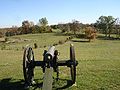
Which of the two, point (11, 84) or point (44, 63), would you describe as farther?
point (11, 84)

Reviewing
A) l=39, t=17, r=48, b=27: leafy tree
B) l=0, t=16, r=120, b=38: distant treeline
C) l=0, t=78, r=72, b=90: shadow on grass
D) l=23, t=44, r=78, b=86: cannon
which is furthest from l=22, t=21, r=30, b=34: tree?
l=23, t=44, r=78, b=86: cannon

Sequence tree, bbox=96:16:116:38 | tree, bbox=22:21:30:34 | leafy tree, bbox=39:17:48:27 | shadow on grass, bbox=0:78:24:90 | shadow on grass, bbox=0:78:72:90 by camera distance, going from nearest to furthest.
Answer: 1. shadow on grass, bbox=0:78:72:90
2. shadow on grass, bbox=0:78:24:90
3. tree, bbox=96:16:116:38
4. tree, bbox=22:21:30:34
5. leafy tree, bbox=39:17:48:27

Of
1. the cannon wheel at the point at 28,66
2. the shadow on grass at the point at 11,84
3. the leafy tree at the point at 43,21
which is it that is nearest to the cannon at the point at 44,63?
the cannon wheel at the point at 28,66

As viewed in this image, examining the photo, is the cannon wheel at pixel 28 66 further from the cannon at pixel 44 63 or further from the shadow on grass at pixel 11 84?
→ the shadow on grass at pixel 11 84

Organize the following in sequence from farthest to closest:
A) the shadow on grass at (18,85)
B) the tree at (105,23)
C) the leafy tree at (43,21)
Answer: the leafy tree at (43,21) → the tree at (105,23) → the shadow on grass at (18,85)

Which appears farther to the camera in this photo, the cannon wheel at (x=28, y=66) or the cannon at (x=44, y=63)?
the cannon wheel at (x=28, y=66)

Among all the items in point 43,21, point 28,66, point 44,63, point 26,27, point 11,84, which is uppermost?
point 43,21

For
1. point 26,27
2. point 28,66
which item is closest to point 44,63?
point 28,66

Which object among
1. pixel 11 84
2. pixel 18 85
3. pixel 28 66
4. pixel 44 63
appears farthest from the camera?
pixel 11 84

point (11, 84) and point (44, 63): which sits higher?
point (44, 63)

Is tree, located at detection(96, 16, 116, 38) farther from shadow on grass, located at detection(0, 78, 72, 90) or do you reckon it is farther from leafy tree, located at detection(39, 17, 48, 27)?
shadow on grass, located at detection(0, 78, 72, 90)

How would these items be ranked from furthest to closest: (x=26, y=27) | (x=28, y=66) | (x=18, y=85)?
(x=26, y=27), (x=18, y=85), (x=28, y=66)

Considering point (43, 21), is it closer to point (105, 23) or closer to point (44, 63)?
point (105, 23)

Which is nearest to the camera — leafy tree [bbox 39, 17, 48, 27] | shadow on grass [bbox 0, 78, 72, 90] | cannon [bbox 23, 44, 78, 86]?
cannon [bbox 23, 44, 78, 86]
